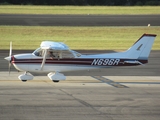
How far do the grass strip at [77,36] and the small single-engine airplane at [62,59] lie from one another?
1245cm

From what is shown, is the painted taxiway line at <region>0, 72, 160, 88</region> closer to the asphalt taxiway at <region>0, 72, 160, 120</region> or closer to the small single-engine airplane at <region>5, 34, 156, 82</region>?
the asphalt taxiway at <region>0, 72, 160, 120</region>

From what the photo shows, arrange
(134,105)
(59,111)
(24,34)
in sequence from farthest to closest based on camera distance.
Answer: (24,34) < (134,105) < (59,111)

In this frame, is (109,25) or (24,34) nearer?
(24,34)

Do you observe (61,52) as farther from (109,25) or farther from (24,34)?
(109,25)

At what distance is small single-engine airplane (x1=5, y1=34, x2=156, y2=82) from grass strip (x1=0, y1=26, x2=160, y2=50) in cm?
1245

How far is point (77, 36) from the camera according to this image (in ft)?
132

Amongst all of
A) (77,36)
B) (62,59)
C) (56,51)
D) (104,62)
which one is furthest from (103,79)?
(77,36)

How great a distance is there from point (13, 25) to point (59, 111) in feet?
98.5

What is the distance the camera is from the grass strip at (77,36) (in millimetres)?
35344

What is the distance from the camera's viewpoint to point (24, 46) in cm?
3425

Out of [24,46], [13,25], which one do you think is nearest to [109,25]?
[13,25]
